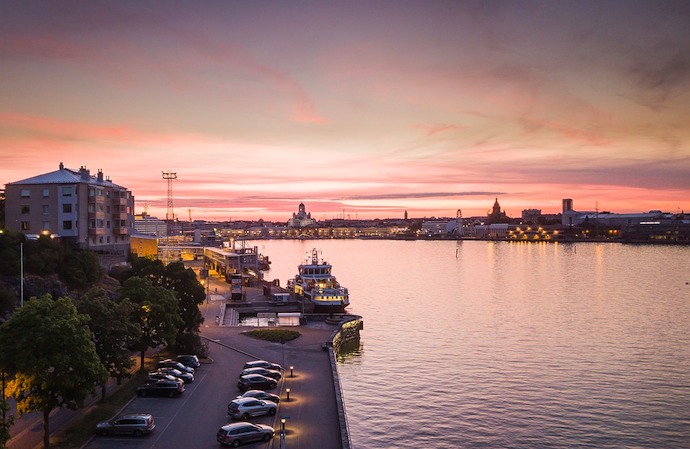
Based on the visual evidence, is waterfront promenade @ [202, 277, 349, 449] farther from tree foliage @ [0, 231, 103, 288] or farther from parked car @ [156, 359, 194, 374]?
tree foliage @ [0, 231, 103, 288]

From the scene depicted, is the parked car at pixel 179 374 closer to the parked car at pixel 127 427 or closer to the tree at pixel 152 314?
the tree at pixel 152 314

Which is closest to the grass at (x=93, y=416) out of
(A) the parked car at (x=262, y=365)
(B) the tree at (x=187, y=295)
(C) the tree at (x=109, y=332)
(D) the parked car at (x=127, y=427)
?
(D) the parked car at (x=127, y=427)

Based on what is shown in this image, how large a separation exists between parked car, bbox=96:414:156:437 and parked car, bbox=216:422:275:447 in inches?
128

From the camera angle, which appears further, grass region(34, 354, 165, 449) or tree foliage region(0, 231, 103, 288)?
tree foliage region(0, 231, 103, 288)

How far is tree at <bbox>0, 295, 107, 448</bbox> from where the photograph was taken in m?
22.5

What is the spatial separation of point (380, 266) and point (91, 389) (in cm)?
13967

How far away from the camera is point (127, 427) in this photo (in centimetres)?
2503

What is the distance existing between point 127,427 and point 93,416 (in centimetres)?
265

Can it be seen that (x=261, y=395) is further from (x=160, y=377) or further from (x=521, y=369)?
(x=521, y=369)

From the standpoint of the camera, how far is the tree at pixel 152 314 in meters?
35.2

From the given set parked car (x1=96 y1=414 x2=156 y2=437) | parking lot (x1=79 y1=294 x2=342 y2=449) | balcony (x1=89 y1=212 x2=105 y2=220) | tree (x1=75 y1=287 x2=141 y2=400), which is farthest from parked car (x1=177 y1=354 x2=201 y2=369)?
balcony (x1=89 y1=212 x2=105 y2=220)

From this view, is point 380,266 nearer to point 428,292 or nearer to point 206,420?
point 428,292

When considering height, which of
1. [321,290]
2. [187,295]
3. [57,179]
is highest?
[57,179]

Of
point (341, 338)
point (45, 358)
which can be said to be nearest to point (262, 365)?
point (45, 358)
